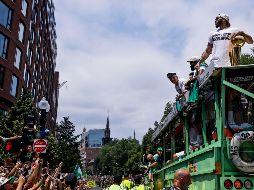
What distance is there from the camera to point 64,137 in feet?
219

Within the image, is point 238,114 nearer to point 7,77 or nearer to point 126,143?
point 7,77

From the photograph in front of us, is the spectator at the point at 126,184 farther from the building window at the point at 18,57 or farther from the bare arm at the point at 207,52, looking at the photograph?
the building window at the point at 18,57

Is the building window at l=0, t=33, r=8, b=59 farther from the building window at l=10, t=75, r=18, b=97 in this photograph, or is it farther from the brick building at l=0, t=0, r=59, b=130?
the building window at l=10, t=75, r=18, b=97

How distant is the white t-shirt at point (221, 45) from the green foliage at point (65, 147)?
2786 cm

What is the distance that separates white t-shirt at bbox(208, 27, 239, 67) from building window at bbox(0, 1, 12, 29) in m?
34.9

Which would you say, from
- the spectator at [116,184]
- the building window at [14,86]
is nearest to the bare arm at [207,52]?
the spectator at [116,184]

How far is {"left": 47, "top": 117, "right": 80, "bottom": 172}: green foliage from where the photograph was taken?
3472 cm

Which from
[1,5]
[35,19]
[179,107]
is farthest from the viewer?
[35,19]

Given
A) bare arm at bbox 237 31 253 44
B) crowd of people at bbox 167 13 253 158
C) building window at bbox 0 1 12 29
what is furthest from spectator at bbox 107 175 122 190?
building window at bbox 0 1 12 29

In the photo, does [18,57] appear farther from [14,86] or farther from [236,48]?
[236,48]

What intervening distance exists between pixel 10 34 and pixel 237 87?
3736cm

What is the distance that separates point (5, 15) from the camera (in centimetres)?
3922

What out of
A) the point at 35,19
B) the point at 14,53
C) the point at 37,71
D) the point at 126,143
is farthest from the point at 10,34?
the point at 126,143

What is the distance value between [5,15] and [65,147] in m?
18.6
